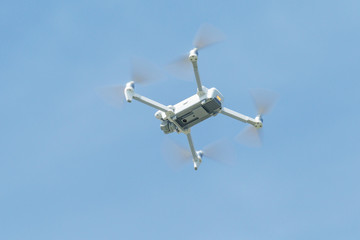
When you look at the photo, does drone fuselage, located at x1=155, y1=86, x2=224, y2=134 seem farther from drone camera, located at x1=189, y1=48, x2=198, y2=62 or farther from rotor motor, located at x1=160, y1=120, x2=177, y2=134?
drone camera, located at x1=189, y1=48, x2=198, y2=62

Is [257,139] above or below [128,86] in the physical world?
below

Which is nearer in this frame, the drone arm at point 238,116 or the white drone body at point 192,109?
the white drone body at point 192,109

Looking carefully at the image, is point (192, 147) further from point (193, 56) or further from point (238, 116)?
point (193, 56)

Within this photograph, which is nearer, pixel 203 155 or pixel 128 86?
pixel 128 86

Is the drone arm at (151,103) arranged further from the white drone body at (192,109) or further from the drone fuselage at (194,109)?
the drone fuselage at (194,109)

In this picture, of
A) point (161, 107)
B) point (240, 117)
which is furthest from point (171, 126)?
point (240, 117)

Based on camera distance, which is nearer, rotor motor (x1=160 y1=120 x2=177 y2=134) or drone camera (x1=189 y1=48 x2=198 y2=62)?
drone camera (x1=189 y1=48 x2=198 y2=62)

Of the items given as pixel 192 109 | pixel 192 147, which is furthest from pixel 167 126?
pixel 192 147

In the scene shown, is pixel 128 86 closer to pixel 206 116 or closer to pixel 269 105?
pixel 206 116
